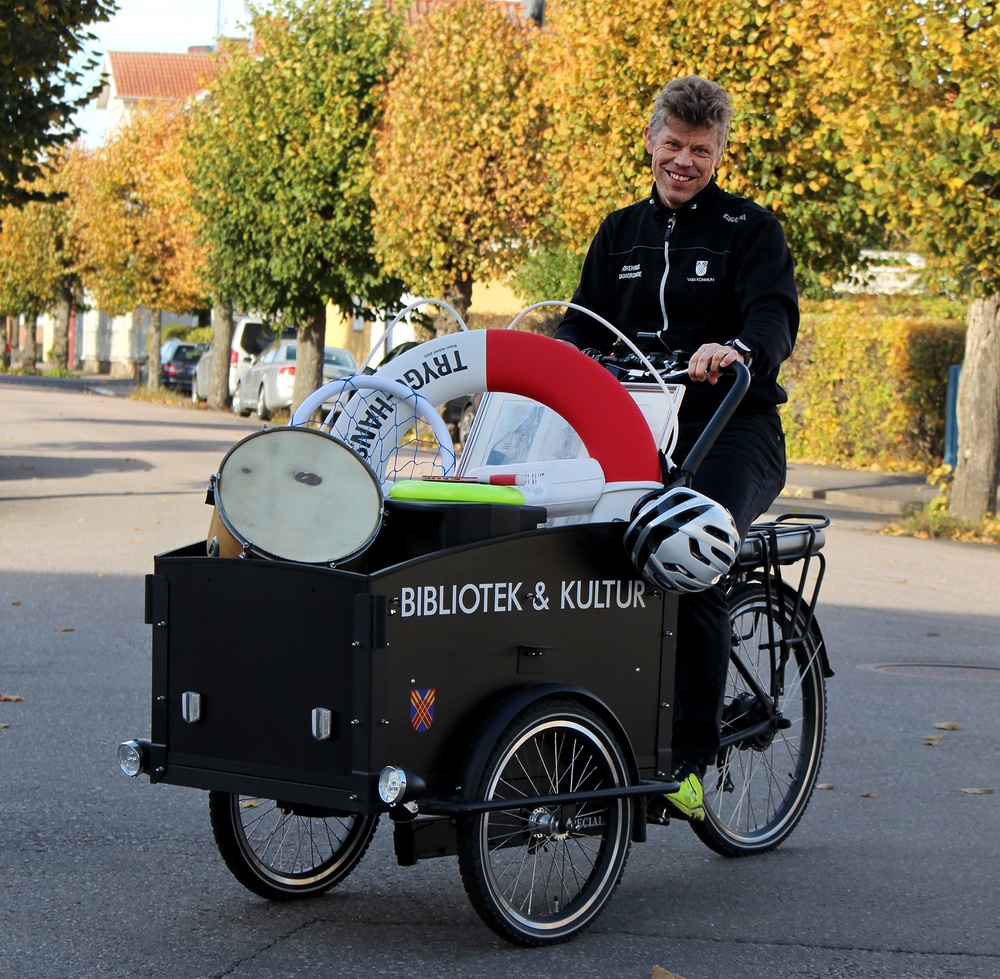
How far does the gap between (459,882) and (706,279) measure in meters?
1.91

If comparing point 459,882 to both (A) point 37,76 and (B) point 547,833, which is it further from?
(A) point 37,76

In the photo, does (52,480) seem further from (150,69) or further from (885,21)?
(150,69)

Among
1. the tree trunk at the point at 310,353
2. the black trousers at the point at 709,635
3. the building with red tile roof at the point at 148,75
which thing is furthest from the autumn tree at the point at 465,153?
the building with red tile roof at the point at 148,75

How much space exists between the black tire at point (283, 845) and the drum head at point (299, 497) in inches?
31.9

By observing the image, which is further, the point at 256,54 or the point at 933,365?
the point at 256,54

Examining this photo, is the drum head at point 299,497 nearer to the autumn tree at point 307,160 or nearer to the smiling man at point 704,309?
the smiling man at point 704,309

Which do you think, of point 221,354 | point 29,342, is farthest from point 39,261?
point 221,354

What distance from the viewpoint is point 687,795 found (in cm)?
456

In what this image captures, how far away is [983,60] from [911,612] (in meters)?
5.52

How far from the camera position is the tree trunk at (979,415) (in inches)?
645

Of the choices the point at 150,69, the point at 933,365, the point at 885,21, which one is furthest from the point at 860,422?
the point at 150,69

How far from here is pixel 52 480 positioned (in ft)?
60.6

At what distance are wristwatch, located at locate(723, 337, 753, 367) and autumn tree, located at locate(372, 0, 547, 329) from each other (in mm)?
19736

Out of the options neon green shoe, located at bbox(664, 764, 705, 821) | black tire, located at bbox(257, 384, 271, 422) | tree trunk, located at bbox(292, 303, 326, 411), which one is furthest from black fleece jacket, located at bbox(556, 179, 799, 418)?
black tire, located at bbox(257, 384, 271, 422)
